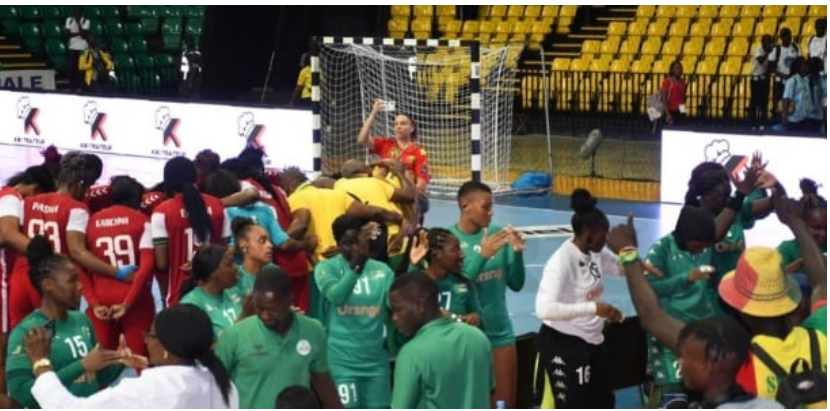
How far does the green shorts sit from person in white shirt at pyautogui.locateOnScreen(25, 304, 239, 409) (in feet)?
6.95

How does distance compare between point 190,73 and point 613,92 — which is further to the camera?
point 190,73

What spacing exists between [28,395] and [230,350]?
0.95m

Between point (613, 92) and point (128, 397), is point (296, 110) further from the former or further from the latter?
point (128, 397)

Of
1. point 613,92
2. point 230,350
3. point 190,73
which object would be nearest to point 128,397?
point 230,350

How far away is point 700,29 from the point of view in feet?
92.7

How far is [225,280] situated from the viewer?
24.9 feet

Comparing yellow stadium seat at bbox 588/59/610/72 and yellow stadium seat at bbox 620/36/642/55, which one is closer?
yellow stadium seat at bbox 588/59/610/72

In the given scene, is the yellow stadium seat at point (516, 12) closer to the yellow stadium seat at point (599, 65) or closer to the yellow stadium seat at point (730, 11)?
the yellow stadium seat at point (599, 65)

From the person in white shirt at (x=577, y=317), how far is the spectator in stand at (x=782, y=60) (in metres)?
16.6

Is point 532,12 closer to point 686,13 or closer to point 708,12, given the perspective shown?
point 686,13

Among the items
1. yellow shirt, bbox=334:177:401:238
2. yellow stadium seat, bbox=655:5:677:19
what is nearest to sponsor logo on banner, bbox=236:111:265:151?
yellow stadium seat, bbox=655:5:677:19

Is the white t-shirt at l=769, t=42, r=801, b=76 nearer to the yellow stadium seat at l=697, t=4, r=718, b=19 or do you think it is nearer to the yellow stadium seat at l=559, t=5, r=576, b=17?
the yellow stadium seat at l=697, t=4, r=718, b=19

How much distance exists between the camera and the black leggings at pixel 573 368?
28.6 ft

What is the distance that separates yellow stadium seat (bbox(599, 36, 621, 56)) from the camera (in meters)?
28.7
